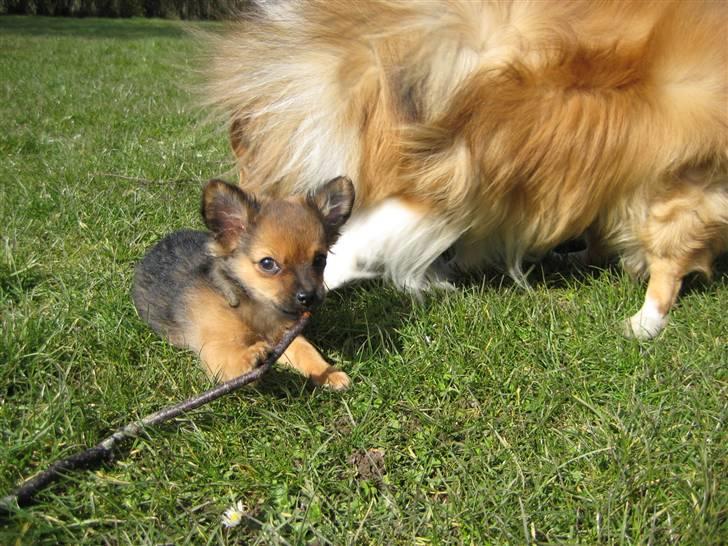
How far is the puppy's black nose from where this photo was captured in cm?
232

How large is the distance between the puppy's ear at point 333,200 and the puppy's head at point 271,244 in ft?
0.12

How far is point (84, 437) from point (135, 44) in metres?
17.1

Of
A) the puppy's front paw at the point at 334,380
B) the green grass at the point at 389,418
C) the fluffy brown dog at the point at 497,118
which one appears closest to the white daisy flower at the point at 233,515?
the green grass at the point at 389,418

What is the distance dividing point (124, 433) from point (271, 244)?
85 cm

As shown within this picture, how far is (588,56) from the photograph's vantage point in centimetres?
293

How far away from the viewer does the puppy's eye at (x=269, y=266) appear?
7.91 feet

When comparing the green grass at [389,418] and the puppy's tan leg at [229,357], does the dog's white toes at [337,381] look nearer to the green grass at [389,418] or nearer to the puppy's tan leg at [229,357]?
the green grass at [389,418]

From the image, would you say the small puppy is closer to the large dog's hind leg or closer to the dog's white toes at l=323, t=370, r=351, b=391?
the dog's white toes at l=323, t=370, r=351, b=391

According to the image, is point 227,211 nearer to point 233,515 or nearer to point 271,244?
point 271,244

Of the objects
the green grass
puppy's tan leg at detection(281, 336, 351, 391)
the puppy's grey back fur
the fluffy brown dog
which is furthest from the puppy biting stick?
the fluffy brown dog

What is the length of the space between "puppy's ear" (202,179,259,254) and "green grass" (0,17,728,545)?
0.59m

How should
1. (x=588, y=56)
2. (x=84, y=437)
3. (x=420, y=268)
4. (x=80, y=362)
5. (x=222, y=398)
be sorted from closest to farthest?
(x=84, y=437) < (x=222, y=398) < (x=80, y=362) < (x=588, y=56) < (x=420, y=268)

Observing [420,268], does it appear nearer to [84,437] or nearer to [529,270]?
[529,270]

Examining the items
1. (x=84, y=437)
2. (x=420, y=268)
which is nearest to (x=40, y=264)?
(x=84, y=437)
